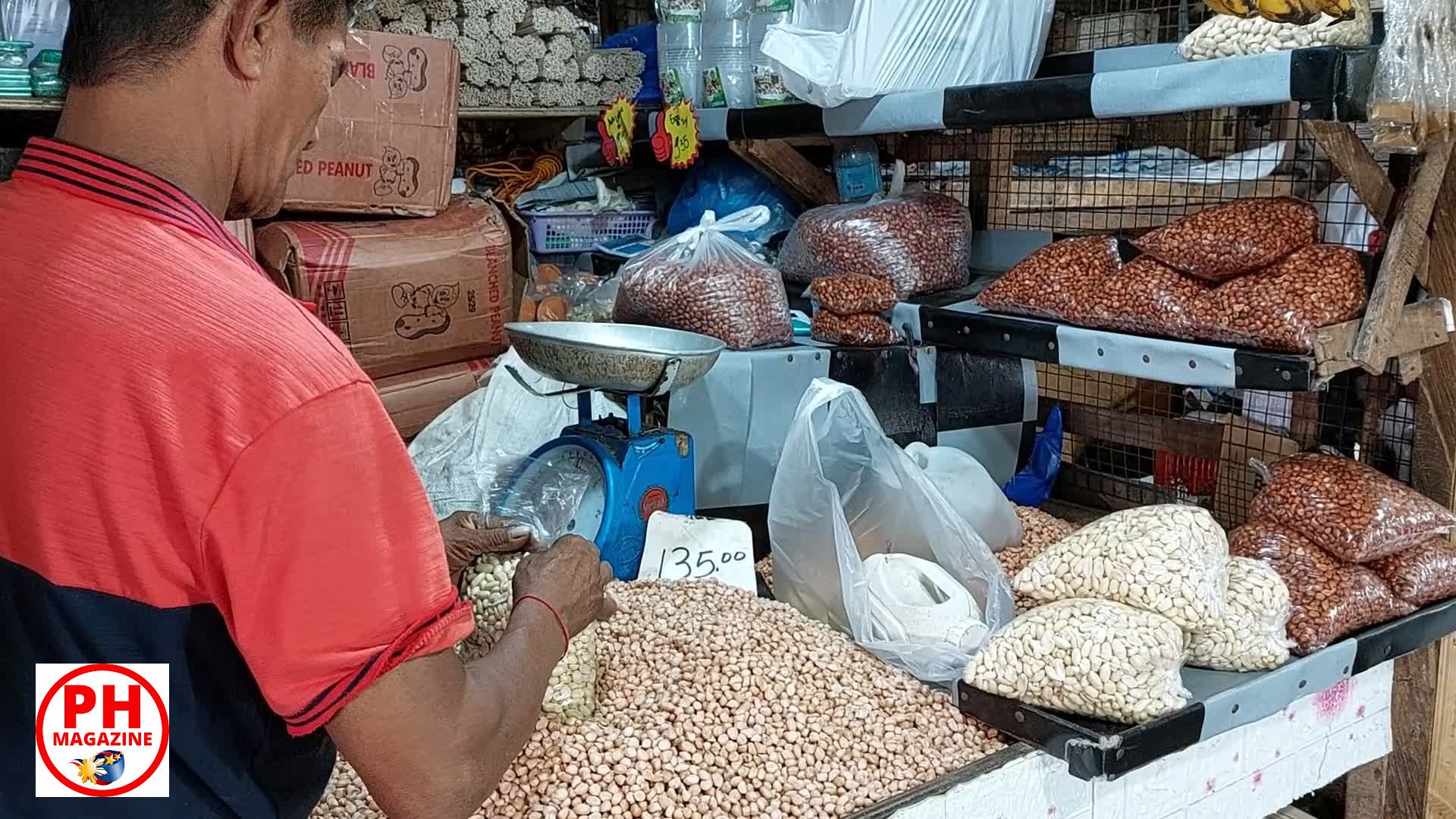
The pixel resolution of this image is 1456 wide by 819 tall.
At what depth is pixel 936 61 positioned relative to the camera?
8.32ft

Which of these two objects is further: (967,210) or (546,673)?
(967,210)

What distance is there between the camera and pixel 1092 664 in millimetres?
1554

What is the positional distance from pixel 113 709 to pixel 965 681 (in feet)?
3.81

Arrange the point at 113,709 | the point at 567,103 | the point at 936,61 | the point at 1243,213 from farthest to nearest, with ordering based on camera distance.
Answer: the point at 567,103, the point at 936,61, the point at 1243,213, the point at 113,709

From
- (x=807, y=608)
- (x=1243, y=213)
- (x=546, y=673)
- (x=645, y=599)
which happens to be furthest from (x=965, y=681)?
(x=1243, y=213)

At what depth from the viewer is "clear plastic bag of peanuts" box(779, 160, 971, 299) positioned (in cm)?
258

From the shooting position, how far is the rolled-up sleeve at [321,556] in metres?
0.77

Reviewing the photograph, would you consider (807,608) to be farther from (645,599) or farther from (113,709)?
(113,709)

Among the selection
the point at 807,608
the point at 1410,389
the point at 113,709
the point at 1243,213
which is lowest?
the point at 807,608

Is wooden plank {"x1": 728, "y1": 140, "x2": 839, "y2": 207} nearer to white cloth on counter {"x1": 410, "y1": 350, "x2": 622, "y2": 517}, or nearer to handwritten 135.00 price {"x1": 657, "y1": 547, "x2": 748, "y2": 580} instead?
white cloth on counter {"x1": 410, "y1": 350, "x2": 622, "y2": 517}

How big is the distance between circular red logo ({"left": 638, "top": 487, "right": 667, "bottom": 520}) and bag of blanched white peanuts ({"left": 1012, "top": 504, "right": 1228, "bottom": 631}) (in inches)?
24.1

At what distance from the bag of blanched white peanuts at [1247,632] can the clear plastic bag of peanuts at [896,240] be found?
1080 mm

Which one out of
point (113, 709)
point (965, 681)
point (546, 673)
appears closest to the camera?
point (113, 709)

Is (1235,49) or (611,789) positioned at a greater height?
(1235,49)
